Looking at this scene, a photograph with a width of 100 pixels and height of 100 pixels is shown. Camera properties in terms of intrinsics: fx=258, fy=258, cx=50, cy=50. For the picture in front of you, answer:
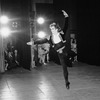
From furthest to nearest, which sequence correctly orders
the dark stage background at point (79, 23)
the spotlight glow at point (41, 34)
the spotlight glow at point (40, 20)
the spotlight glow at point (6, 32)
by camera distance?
1. the spotlight glow at point (41, 34)
2. the spotlight glow at point (40, 20)
3. the spotlight glow at point (6, 32)
4. the dark stage background at point (79, 23)

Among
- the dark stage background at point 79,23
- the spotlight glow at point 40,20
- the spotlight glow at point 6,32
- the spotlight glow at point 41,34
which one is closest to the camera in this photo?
the dark stage background at point 79,23

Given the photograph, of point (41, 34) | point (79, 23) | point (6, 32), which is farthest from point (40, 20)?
point (6, 32)

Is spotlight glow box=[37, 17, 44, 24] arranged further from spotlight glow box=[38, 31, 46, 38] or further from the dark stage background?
the dark stage background

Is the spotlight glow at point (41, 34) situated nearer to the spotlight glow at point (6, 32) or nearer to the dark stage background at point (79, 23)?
the dark stage background at point (79, 23)

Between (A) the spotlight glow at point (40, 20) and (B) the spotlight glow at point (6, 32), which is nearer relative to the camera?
(B) the spotlight glow at point (6, 32)

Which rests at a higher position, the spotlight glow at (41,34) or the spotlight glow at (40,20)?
the spotlight glow at (40,20)

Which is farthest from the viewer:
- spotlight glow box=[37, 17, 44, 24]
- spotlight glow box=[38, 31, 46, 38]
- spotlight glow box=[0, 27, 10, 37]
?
spotlight glow box=[38, 31, 46, 38]

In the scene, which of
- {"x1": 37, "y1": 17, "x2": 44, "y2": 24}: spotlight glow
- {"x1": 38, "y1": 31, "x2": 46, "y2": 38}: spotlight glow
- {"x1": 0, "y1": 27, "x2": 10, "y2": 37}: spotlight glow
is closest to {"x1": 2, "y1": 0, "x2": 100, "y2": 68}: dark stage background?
{"x1": 0, "y1": 27, "x2": 10, "y2": 37}: spotlight glow

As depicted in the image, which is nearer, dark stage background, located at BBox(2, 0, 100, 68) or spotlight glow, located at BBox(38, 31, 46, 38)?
dark stage background, located at BBox(2, 0, 100, 68)

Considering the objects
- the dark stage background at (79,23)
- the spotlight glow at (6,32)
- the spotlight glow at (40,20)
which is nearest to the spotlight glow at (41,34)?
the spotlight glow at (40,20)

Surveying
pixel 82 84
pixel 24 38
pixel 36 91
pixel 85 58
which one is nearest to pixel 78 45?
pixel 85 58

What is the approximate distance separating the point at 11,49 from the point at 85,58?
411 cm

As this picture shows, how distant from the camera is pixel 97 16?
12828 millimetres

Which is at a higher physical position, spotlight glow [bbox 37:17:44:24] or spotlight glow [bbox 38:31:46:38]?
spotlight glow [bbox 37:17:44:24]
